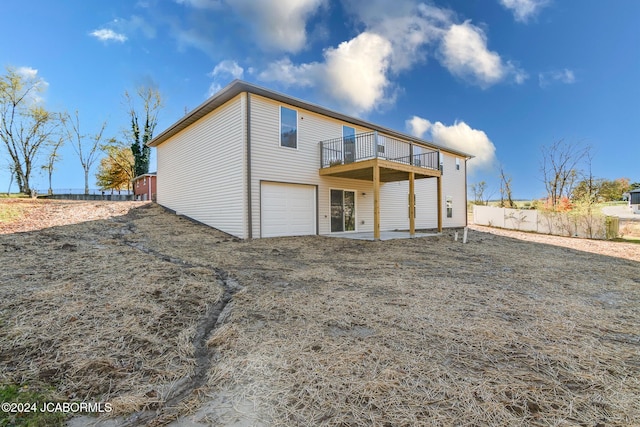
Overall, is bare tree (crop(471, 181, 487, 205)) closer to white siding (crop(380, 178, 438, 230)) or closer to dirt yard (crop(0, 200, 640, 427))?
white siding (crop(380, 178, 438, 230))

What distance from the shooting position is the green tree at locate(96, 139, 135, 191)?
29.1 m

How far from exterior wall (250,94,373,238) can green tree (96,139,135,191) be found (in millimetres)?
25400

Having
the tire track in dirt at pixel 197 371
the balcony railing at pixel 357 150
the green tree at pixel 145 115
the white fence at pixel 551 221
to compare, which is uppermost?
the green tree at pixel 145 115

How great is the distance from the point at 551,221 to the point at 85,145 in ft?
132

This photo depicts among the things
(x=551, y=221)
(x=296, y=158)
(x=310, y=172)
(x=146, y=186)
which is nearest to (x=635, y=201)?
(x=551, y=221)

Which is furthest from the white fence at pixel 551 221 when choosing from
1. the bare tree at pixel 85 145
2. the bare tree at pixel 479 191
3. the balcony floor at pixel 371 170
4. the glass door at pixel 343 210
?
the bare tree at pixel 85 145

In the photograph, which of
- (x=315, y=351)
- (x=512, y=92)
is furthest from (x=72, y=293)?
(x=512, y=92)

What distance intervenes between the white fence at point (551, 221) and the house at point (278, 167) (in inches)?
359

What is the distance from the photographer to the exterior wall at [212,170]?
30.8ft

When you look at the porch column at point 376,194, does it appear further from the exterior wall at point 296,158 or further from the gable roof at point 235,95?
the gable roof at point 235,95

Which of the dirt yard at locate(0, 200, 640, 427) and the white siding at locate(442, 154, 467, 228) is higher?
the white siding at locate(442, 154, 467, 228)

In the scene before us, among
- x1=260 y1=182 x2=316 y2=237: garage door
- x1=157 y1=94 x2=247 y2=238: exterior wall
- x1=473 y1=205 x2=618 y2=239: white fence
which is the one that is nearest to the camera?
x1=157 y1=94 x2=247 y2=238: exterior wall

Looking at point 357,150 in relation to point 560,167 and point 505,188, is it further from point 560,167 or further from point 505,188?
point 560,167

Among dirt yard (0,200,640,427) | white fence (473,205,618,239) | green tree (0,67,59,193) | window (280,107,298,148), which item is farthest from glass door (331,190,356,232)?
green tree (0,67,59,193)
